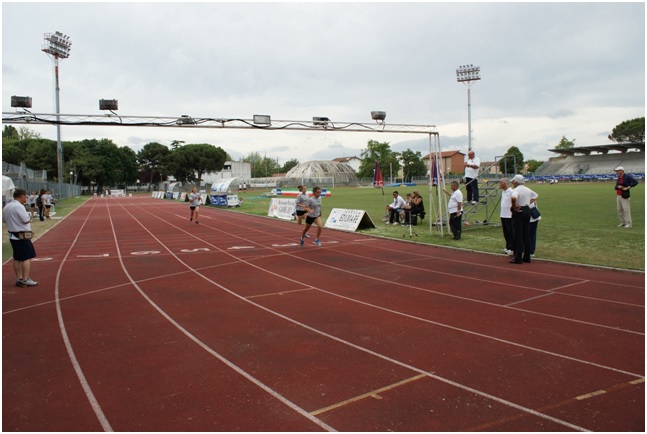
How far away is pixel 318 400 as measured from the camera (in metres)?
3.88

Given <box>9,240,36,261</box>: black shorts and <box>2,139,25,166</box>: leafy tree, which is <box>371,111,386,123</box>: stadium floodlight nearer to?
A: <box>9,240,36,261</box>: black shorts

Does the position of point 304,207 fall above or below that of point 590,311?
above

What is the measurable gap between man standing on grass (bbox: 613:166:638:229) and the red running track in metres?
6.07

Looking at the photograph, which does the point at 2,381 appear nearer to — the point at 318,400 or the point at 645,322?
the point at 318,400

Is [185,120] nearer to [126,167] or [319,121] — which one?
[319,121]

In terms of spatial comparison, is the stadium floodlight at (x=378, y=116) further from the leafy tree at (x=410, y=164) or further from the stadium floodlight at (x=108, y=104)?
the leafy tree at (x=410, y=164)

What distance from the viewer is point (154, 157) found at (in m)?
103

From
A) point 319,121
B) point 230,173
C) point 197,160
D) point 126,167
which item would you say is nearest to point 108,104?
point 319,121

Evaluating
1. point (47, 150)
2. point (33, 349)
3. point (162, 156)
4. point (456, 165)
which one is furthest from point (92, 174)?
point (456, 165)

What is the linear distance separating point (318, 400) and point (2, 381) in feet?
9.85

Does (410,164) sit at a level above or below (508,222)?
above

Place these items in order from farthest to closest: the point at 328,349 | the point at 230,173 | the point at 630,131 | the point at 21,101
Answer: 1. the point at 630,131
2. the point at 230,173
3. the point at 21,101
4. the point at 328,349

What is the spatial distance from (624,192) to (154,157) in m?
101

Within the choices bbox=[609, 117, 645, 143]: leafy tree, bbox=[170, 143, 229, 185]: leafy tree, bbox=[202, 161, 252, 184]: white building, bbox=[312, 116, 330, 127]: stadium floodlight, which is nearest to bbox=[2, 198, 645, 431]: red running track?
bbox=[312, 116, 330, 127]: stadium floodlight
